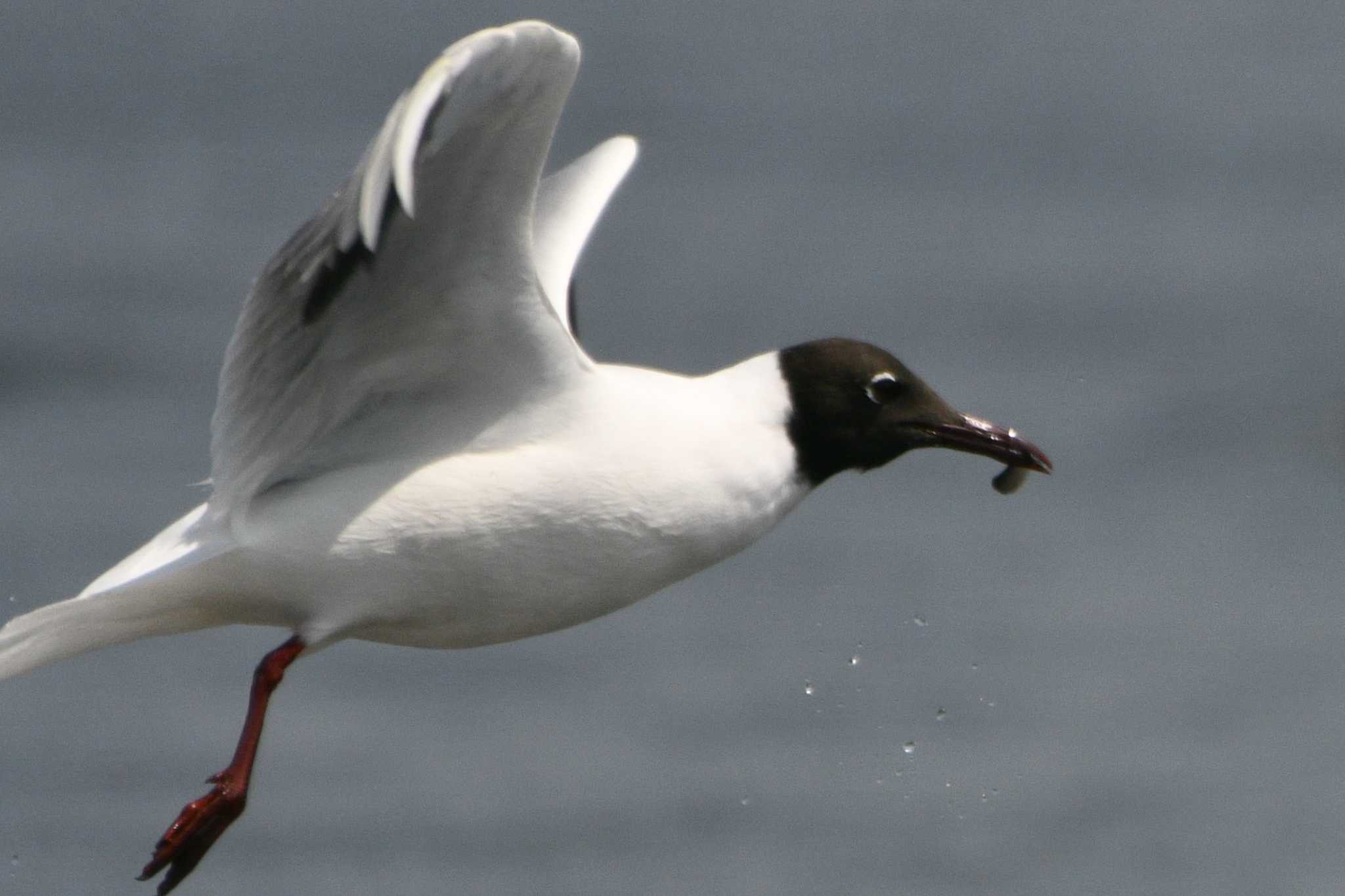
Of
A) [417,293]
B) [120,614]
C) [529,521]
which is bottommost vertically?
[120,614]

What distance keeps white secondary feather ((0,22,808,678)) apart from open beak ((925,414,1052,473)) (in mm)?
547

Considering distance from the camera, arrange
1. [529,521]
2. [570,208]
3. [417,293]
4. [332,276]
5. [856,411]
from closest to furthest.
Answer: [332,276] → [417,293] → [529,521] → [856,411] → [570,208]

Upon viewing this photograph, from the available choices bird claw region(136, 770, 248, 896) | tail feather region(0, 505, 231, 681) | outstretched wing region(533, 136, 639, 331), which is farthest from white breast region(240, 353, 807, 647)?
outstretched wing region(533, 136, 639, 331)

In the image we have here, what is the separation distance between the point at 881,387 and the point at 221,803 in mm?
1959

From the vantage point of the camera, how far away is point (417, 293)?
21.1ft

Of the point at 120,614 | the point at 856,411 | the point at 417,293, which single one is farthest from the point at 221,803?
the point at 856,411

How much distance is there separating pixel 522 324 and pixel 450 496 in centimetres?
49

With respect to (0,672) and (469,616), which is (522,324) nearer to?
(469,616)

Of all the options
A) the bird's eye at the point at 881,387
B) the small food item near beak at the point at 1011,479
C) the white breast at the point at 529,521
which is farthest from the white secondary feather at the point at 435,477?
the small food item near beak at the point at 1011,479

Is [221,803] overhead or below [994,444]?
below

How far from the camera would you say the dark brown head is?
7145mm

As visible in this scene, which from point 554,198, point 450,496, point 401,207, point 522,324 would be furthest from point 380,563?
point 554,198

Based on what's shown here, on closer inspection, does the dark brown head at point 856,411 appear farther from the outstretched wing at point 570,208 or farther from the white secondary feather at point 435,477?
the outstretched wing at point 570,208

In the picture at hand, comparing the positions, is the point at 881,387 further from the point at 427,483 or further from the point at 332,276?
the point at 332,276
